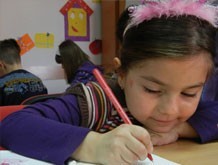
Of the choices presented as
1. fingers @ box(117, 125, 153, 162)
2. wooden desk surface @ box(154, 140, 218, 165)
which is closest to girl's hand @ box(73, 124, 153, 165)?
fingers @ box(117, 125, 153, 162)

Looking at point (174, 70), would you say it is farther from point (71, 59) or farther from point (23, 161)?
point (71, 59)

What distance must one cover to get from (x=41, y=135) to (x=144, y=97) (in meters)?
0.21

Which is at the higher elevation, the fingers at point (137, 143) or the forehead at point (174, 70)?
the forehead at point (174, 70)

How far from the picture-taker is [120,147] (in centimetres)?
48

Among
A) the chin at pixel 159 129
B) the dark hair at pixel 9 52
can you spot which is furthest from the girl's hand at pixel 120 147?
the dark hair at pixel 9 52

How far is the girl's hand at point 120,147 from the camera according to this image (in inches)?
18.3

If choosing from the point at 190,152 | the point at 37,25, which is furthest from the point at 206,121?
the point at 37,25

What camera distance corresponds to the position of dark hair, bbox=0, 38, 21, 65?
8.30 ft

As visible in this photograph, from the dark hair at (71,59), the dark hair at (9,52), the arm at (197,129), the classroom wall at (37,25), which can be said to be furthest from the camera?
the classroom wall at (37,25)

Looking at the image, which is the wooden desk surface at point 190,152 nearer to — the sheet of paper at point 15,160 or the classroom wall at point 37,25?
the sheet of paper at point 15,160

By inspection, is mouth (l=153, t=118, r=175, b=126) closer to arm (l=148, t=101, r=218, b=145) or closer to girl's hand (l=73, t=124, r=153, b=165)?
arm (l=148, t=101, r=218, b=145)

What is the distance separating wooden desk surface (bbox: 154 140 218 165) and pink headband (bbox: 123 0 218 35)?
0.26 meters

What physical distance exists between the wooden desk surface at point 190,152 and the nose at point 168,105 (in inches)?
3.0

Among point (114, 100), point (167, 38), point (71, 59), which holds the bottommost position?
point (71, 59)
